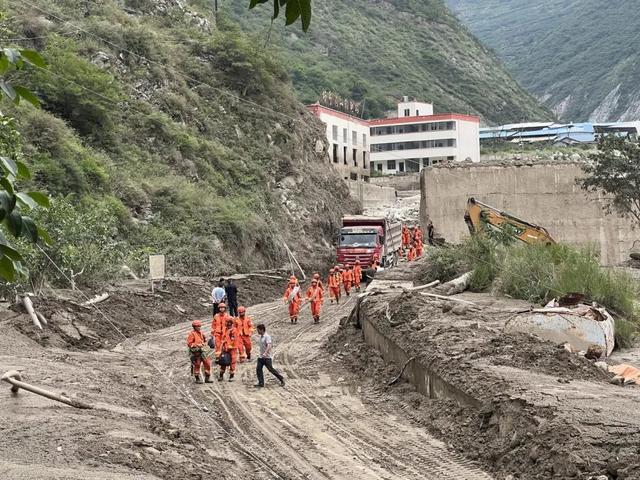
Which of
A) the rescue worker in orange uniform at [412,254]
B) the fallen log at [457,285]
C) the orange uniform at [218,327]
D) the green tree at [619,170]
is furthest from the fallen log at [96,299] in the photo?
the green tree at [619,170]

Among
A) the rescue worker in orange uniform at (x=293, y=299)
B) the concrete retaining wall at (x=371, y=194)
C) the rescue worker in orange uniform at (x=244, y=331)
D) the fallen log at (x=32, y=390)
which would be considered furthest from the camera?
the concrete retaining wall at (x=371, y=194)

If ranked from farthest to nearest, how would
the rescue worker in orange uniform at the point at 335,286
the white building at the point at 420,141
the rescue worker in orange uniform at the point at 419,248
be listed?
the white building at the point at 420,141 < the rescue worker in orange uniform at the point at 419,248 < the rescue worker in orange uniform at the point at 335,286

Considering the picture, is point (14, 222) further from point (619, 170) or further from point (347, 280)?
point (619, 170)

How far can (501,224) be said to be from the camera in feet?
140

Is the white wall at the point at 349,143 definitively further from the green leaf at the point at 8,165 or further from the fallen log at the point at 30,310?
the green leaf at the point at 8,165

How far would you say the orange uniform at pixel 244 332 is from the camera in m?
21.0

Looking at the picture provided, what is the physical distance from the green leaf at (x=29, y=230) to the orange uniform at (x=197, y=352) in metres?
14.9

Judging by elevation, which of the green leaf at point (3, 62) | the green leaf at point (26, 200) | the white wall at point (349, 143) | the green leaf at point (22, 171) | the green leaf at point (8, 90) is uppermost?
the white wall at point (349, 143)

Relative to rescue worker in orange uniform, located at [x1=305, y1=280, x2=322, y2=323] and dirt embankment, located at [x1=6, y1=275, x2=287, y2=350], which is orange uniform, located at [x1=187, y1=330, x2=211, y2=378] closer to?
dirt embankment, located at [x1=6, y1=275, x2=287, y2=350]

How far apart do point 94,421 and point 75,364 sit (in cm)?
650

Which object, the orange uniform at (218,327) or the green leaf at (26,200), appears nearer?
the green leaf at (26,200)

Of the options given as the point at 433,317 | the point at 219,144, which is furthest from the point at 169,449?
the point at 219,144

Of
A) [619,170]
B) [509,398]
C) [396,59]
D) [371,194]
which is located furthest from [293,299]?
[396,59]

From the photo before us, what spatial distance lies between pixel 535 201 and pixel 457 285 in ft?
78.6
